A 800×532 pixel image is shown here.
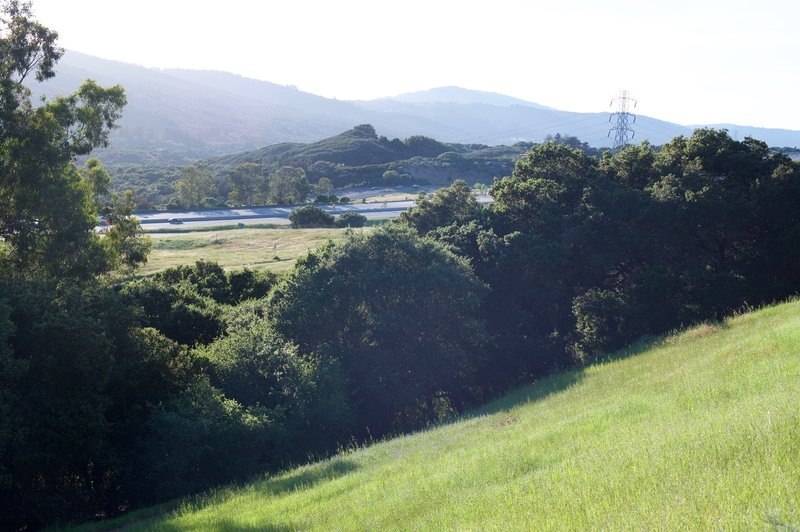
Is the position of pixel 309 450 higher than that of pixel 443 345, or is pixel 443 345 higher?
pixel 443 345

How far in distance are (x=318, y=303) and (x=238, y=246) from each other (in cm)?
4211

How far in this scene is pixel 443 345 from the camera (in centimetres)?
3027

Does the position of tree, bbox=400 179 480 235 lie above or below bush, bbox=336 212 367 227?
above

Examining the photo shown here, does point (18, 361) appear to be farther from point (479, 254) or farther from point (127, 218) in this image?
point (479, 254)

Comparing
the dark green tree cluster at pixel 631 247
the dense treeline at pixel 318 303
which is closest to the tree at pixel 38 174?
the dense treeline at pixel 318 303

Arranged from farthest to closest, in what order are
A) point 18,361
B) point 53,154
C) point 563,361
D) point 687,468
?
point 563,361 → point 53,154 → point 18,361 → point 687,468

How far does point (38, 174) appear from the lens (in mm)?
A: 23203

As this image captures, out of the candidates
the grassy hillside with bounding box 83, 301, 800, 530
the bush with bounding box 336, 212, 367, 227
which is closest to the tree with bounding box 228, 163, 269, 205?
the bush with bounding box 336, 212, 367, 227

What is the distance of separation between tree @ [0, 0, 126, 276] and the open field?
97.0 ft

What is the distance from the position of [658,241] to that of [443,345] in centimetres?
1304

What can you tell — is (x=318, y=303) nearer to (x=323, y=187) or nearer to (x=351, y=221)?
(x=351, y=221)

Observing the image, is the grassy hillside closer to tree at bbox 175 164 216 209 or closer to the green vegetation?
the green vegetation

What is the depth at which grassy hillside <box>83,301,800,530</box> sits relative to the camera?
7.43 m

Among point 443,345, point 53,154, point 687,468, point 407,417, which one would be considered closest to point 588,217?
point 443,345
